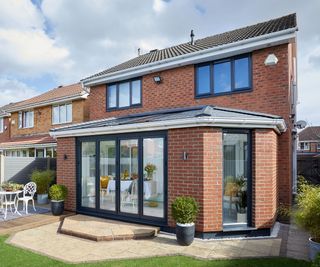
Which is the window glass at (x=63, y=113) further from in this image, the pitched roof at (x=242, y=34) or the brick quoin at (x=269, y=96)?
the brick quoin at (x=269, y=96)

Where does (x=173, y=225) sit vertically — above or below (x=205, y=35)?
below

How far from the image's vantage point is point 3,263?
6496 millimetres

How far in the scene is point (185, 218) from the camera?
7602 mm

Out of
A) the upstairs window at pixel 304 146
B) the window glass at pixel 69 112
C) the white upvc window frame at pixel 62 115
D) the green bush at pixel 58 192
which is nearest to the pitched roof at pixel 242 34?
the window glass at pixel 69 112

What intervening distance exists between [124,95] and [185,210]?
→ 9.56 m

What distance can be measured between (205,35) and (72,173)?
A: 1241 cm

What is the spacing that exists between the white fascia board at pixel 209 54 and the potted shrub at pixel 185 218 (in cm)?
682

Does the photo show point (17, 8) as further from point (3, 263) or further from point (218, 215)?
point (218, 215)

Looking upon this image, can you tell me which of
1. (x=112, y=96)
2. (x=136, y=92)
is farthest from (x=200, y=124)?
(x=112, y=96)

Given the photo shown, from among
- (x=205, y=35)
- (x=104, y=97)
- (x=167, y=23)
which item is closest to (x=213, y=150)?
(x=167, y=23)

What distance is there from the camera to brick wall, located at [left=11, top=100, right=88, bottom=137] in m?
20.3

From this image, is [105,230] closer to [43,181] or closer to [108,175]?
[108,175]

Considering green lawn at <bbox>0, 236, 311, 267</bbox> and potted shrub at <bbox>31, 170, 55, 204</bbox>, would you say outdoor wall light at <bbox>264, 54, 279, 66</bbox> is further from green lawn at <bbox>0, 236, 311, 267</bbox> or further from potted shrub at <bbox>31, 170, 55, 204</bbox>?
potted shrub at <bbox>31, 170, 55, 204</bbox>

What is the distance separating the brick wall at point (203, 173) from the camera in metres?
8.05
